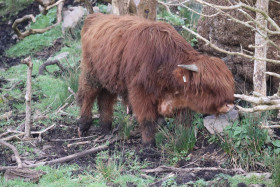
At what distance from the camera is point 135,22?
18.0 feet

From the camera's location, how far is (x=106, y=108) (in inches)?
247

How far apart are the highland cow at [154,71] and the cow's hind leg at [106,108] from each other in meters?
0.57

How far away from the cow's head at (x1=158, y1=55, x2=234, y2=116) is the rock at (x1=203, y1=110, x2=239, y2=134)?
31cm

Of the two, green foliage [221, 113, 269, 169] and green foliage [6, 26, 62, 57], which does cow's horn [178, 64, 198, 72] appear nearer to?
green foliage [221, 113, 269, 169]

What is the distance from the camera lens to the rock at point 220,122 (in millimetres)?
5305

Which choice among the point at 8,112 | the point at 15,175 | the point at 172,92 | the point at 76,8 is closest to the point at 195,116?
the point at 172,92

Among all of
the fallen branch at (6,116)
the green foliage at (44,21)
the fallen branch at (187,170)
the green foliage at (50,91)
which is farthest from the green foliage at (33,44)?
the fallen branch at (187,170)

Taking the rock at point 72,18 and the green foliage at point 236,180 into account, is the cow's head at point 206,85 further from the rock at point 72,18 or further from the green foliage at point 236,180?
the rock at point 72,18

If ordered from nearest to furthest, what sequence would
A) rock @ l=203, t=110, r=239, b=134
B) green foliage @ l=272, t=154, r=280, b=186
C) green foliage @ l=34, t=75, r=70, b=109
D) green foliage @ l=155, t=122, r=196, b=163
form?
green foliage @ l=272, t=154, r=280, b=186 < green foliage @ l=155, t=122, r=196, b=163 < rock @ l=203, t=110, r=239, b=134 < green foliage @ l=34, t=75, r=70, b=109

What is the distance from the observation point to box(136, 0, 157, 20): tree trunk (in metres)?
6.64

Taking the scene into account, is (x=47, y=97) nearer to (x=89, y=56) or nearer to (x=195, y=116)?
(x=89, y=56)

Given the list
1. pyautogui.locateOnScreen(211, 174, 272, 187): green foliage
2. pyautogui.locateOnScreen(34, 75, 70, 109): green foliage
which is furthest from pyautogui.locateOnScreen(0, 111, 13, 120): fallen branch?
pyautogui.locateOnScreen(211, 174, 272, 187): green foliage

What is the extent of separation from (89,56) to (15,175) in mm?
1943

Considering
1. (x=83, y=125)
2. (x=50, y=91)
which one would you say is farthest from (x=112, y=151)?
(x=50, y=91)
